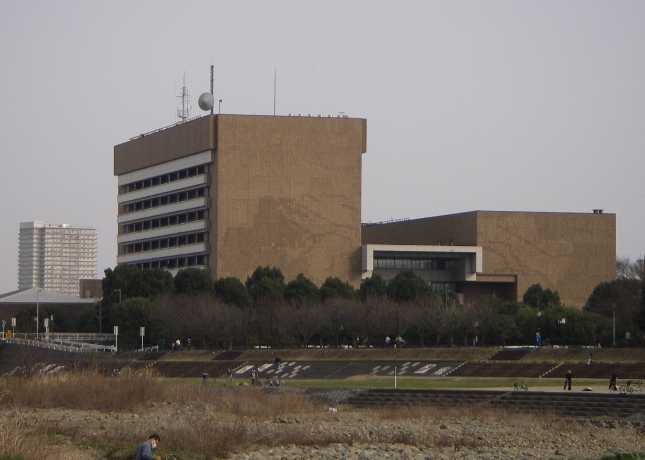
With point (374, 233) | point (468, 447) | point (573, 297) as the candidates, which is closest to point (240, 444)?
point (468, 447)

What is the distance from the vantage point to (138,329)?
11331 centimetres

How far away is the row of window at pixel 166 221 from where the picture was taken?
133250mm

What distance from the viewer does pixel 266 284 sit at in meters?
114

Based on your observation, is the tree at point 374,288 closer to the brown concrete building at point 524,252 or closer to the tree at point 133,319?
the brown concrete building at point 524,252

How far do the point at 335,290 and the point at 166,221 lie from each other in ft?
118

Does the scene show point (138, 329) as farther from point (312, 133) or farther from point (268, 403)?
point (268, 403)

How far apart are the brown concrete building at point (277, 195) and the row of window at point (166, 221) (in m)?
0.42

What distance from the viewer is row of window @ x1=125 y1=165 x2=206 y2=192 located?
438 ft

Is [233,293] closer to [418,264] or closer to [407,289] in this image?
[407,289]

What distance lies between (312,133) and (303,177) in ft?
16.3

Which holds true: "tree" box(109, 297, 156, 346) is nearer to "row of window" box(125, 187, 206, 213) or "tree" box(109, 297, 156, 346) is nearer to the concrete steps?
"row of window" box(125, 187, 206, 213)

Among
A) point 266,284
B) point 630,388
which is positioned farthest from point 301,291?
point 630,388

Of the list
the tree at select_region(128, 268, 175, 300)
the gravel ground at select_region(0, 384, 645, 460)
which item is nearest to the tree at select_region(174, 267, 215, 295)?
the tree at select_region(128, 268, 175, 300)

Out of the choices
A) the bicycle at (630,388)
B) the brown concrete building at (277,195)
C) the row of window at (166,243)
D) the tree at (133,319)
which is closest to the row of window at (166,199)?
the brown concrete building at (277,195)
